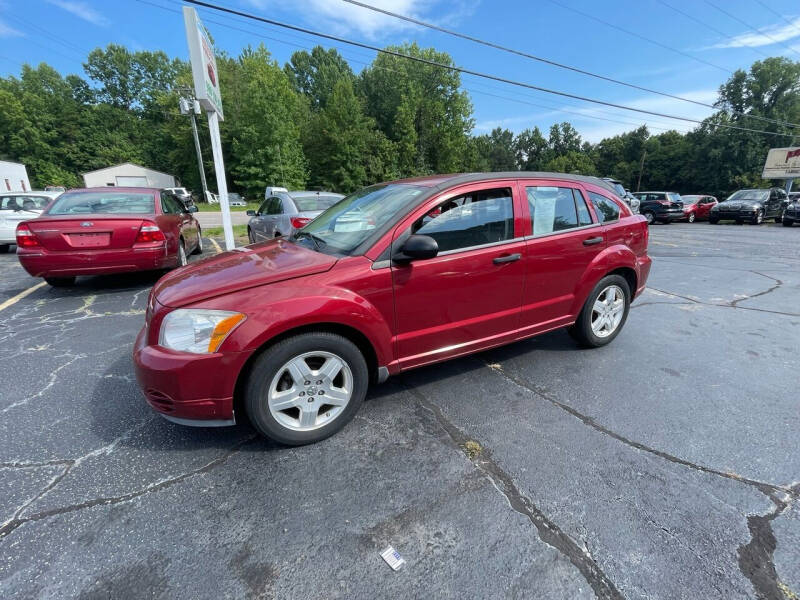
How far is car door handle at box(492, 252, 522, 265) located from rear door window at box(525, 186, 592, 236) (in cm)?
31

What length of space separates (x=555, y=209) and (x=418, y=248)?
1602 mm

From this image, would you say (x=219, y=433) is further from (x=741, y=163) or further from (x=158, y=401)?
(x=741, y=163)

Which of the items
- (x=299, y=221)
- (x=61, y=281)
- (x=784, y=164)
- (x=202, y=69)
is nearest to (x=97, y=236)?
(x=61, y=281)

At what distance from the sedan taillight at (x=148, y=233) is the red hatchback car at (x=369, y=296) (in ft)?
10.2

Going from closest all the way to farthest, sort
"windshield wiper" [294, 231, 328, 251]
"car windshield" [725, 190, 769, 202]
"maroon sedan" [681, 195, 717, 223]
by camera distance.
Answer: "windshield wiper" [294, 231, 328, 251] → "car windshield" [725, 190, 769, 202] → "maroon sedan" [681, 195, 717, 223]

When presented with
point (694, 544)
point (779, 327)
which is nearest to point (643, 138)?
point (779, 327)

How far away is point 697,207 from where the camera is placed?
859 inches

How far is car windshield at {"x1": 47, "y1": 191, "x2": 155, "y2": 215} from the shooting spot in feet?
18.1

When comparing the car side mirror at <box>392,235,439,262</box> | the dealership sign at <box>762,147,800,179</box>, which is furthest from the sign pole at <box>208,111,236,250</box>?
the dealership sign at <box>762,147,800,179</box>

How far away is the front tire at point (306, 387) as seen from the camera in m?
2.16

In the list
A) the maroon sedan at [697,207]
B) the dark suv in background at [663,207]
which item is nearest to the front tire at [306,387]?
the dark suv in background at [663,207]

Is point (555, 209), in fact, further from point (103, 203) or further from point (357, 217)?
point (103, 203)

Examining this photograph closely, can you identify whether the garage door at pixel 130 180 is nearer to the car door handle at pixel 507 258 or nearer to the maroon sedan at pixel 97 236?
the maroon sedan at pixel 97 236

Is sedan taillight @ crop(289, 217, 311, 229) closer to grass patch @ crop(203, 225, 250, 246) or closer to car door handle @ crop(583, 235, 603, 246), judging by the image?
car door handle @ crop(583, 235, 603, 246)
